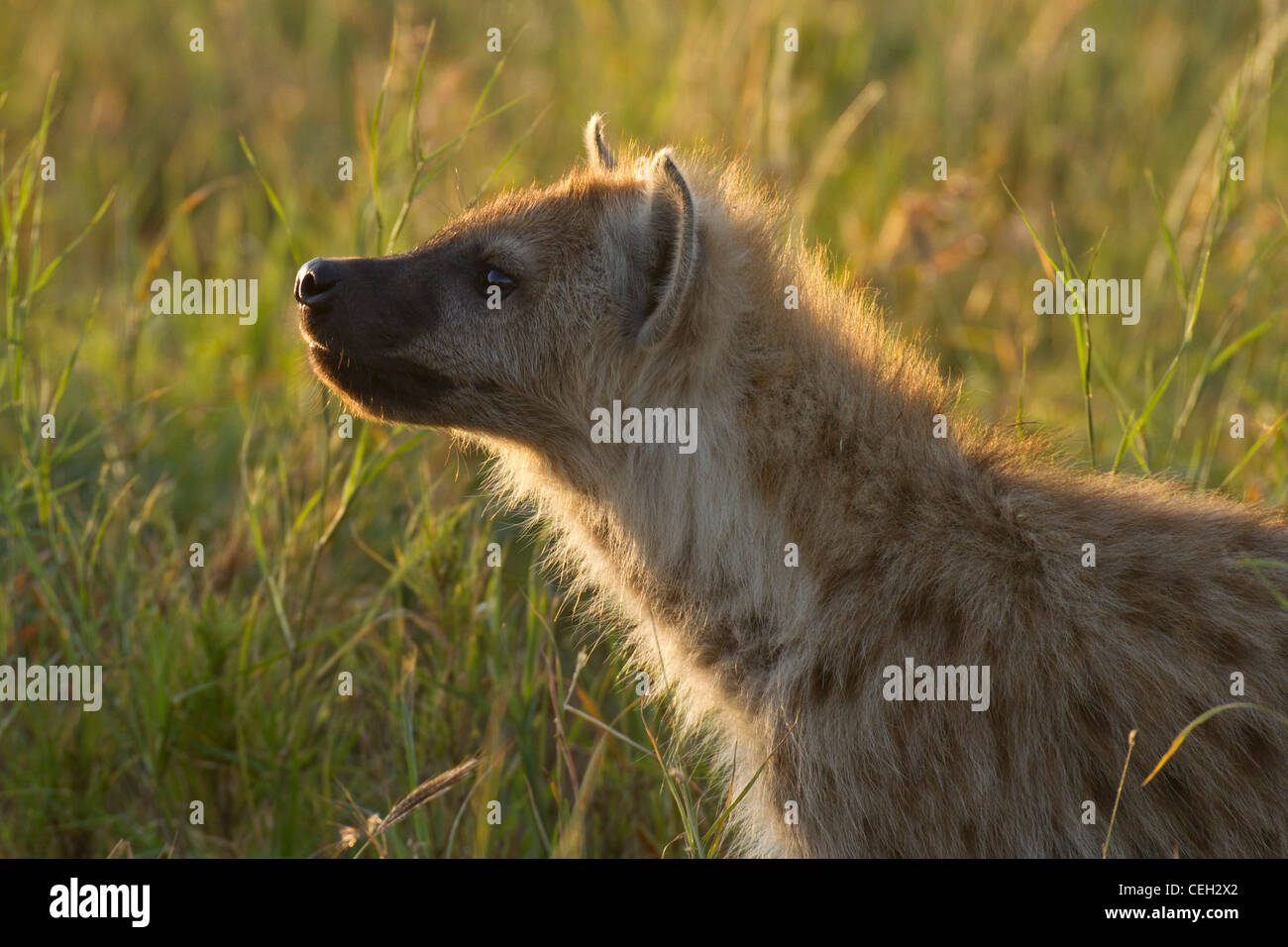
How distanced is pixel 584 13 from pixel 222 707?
5214 mm

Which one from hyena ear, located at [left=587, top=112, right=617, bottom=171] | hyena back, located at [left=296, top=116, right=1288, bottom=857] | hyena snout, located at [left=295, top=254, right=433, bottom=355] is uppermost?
hyena ear, located at [left=587, top=112, right=617, bottom=171]

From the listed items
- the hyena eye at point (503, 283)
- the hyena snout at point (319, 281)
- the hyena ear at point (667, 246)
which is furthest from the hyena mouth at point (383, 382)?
the hyena ear at point (667, 246)

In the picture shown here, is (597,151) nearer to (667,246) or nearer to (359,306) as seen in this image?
(667,246)

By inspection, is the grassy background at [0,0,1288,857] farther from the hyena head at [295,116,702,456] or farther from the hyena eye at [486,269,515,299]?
the hyena eye at [486,269,515,299]

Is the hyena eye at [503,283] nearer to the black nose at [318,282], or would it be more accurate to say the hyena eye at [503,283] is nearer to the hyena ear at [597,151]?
the black nose at [318,282]

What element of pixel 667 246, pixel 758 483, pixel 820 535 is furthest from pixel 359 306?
pixel 820 535

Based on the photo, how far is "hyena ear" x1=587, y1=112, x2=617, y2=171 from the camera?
399cm

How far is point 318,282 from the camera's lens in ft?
11.6

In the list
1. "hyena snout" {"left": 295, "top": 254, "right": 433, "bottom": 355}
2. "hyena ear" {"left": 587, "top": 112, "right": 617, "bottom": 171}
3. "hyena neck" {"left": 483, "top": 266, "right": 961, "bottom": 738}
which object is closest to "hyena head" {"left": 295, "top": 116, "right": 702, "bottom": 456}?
"hyena snout" {"left": 295, "top": 254, "right": 433, "bottom": 355}

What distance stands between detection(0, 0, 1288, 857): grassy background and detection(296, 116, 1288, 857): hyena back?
→ 369 mm

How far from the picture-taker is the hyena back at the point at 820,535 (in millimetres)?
3029

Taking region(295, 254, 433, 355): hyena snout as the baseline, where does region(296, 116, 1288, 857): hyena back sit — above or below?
below
